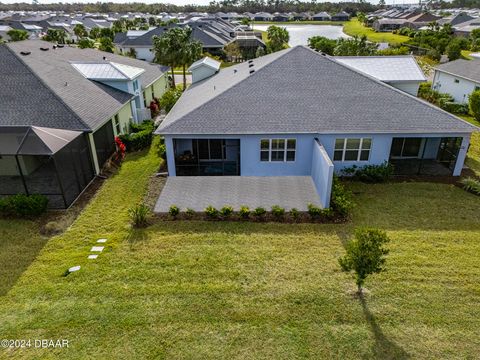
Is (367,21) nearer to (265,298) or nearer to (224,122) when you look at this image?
(224,122)

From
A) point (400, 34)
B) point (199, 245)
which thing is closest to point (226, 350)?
point (199, 245)

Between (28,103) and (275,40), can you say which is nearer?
(28,103)

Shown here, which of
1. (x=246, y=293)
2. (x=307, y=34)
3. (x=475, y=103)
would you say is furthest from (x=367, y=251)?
(x=307, y=34)

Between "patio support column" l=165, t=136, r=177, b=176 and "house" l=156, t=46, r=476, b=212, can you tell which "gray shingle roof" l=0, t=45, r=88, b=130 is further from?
"house" l=156, t=46, r=476, b=212

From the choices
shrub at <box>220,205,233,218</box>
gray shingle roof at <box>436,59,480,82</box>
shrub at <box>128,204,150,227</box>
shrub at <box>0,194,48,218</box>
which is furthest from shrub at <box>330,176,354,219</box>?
gray shingle roof at <box>436,59,480,82</box>

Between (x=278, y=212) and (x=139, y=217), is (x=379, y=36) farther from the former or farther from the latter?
(x=139, y=217)

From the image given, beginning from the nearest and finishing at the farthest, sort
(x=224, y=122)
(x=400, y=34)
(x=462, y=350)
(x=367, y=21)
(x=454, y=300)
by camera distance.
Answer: (x=462, y=350), (x=454, y=300), (x=224, y=122), (x=400, y=34), (x=367, y=21)
